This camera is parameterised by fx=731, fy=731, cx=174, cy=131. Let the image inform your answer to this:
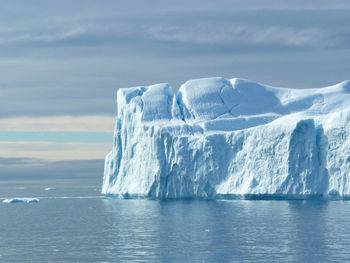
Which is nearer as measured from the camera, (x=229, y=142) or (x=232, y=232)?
(x=232, y=232)

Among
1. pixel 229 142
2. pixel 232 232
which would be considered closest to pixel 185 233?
pixel 232 232

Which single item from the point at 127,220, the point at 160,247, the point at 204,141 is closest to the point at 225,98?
the point at 204,141

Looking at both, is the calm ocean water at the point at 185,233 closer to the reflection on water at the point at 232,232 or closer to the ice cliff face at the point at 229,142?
the reflection on water at the point at 232,232

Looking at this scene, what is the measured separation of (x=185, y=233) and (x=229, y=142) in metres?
22.6

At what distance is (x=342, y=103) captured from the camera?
226 feet

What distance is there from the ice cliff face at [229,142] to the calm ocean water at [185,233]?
7.00 feet

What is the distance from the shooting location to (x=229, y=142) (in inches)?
2493

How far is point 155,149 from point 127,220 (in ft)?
49.4

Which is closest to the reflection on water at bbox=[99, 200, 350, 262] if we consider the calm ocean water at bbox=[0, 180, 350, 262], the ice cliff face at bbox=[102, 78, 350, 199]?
the calm ocean water at bbox=[0, 180, 350, 262]

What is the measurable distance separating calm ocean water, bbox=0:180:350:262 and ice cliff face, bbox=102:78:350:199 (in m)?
2.13

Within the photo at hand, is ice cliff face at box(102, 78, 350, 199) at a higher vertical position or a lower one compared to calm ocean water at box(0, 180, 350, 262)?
higher

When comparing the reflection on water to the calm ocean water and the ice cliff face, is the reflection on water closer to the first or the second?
the calm ocean water

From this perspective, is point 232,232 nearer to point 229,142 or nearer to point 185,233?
point 185,233

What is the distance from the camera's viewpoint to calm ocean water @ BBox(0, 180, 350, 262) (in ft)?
110
